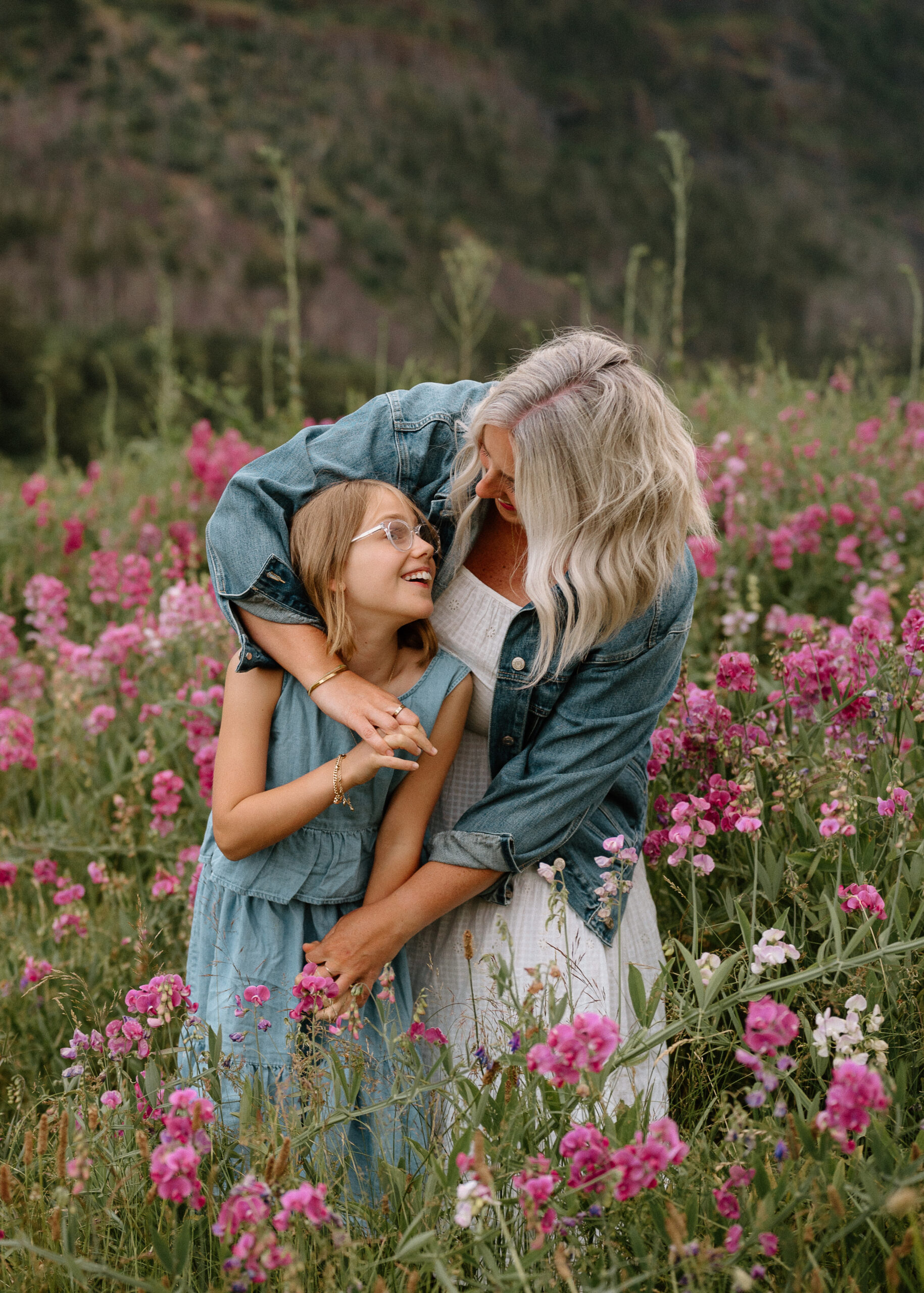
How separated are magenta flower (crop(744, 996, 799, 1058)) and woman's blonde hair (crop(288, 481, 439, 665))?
100cm

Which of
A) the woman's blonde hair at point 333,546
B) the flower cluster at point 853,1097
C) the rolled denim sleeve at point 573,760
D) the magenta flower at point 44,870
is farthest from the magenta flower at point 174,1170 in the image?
the magenta flower at point 44,870

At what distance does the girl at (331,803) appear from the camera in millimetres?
1842

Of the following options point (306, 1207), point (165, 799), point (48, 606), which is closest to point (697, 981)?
point (306, 1207)

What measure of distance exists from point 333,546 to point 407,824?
52 cm

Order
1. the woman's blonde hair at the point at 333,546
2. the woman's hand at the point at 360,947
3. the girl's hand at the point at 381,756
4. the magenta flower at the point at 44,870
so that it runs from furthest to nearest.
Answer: the magenta flower at the point at 44,870
the woman's blonde hair at the point at 333,546
the woman's hand at the point at 360,947
the girl's hand at the point at 381,756

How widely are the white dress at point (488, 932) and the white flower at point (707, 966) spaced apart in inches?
12.7

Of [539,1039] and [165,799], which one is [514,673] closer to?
[539,1039]

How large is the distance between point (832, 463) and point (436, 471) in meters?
2.77

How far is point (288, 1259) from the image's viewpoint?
3.49 ft

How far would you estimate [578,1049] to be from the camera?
1098 mm

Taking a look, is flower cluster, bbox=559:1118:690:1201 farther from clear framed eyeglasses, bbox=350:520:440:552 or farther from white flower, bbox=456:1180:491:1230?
clear framed eyeglasses, bbox=350:520:440:552

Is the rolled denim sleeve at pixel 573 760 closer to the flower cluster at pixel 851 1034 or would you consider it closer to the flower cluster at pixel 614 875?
the flower cluster at pixel 614 875

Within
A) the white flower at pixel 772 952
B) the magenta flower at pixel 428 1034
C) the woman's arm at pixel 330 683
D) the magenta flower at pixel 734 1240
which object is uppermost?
the woman's arm at pixel 330 683

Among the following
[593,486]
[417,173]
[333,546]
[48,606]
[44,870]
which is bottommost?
[44,870]
